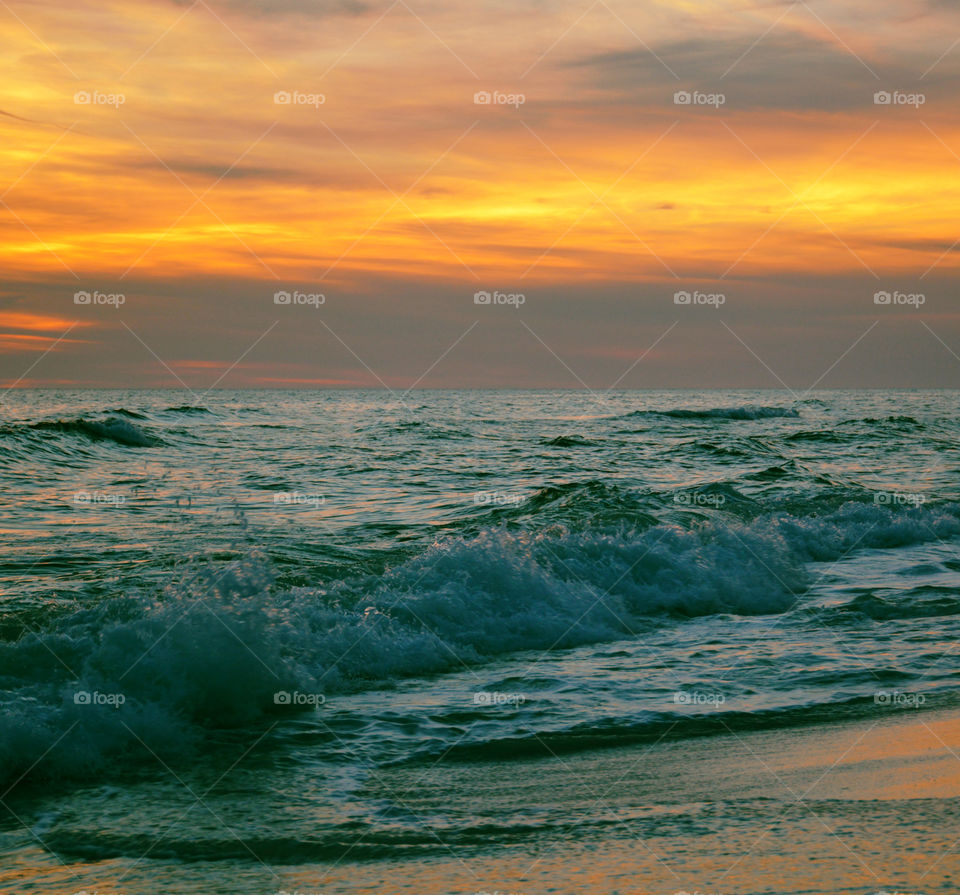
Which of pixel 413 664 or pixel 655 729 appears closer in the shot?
pixel 655 729

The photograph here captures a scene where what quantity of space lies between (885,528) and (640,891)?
506 inches

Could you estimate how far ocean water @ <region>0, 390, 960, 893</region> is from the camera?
15.6 feet

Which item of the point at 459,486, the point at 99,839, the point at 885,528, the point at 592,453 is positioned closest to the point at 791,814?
the point at 99,839

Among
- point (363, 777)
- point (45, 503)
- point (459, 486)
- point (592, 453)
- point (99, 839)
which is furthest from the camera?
point (592, 453)

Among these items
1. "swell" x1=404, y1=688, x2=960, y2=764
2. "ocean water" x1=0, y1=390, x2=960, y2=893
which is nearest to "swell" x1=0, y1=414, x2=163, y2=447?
"ocean water" x1=0, y1=390, x2=960, y2=893

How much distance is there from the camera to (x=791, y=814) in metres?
4.86

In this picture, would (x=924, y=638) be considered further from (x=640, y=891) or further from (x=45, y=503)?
(x=45, y=503)

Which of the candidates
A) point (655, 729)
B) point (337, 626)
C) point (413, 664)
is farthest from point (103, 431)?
point (655, 729)

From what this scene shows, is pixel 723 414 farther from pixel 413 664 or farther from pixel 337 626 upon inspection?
pixel 413 664

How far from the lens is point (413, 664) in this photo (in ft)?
26.9

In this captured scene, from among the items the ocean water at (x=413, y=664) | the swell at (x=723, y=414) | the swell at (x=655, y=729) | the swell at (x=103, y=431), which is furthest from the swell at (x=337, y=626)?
the swell at (x=723, y=414)

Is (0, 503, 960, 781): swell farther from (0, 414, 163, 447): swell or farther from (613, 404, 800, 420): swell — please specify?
(613, 404, 800, 420): swell

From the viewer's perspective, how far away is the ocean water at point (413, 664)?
15.6 feet

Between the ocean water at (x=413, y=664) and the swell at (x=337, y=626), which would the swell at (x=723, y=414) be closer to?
the ocean water at (x=413, y=664)
